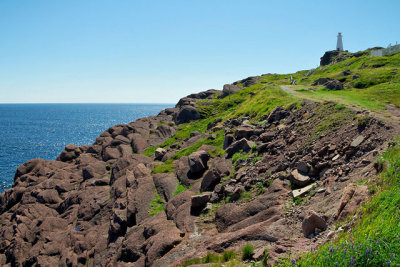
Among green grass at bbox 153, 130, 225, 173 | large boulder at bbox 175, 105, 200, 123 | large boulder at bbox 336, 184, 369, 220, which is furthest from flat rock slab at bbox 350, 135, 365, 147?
large boulder at bbox 175, 105, 200, 123

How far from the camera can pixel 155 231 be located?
1981cm

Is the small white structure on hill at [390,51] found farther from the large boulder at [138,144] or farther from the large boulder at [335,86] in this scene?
the large boulder at [138,144]

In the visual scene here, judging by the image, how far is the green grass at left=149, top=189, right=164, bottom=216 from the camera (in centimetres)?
2444

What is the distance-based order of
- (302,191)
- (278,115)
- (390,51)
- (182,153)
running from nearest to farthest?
1. (302,191)
2. (278,115)
3. (182,153)
4. (390,51)

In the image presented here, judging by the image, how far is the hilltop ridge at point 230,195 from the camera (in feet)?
39.9

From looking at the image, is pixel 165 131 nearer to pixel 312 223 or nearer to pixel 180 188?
pixel 180 188

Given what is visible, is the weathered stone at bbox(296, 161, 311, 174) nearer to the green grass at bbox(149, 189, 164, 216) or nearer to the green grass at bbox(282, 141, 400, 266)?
the green grass at bbox(282, 141, 400, 266)

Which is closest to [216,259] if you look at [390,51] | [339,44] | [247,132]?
[247,132]

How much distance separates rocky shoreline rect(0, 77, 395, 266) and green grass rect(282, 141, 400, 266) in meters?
1.60

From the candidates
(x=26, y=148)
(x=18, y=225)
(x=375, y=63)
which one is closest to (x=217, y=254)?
(x=18, y=225)

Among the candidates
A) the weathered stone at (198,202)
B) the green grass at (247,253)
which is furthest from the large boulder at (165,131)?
the green grass at (247,253)

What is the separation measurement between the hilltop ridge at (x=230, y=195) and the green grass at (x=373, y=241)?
1183mm

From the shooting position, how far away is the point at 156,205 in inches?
1007

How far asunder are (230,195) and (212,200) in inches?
63.7
